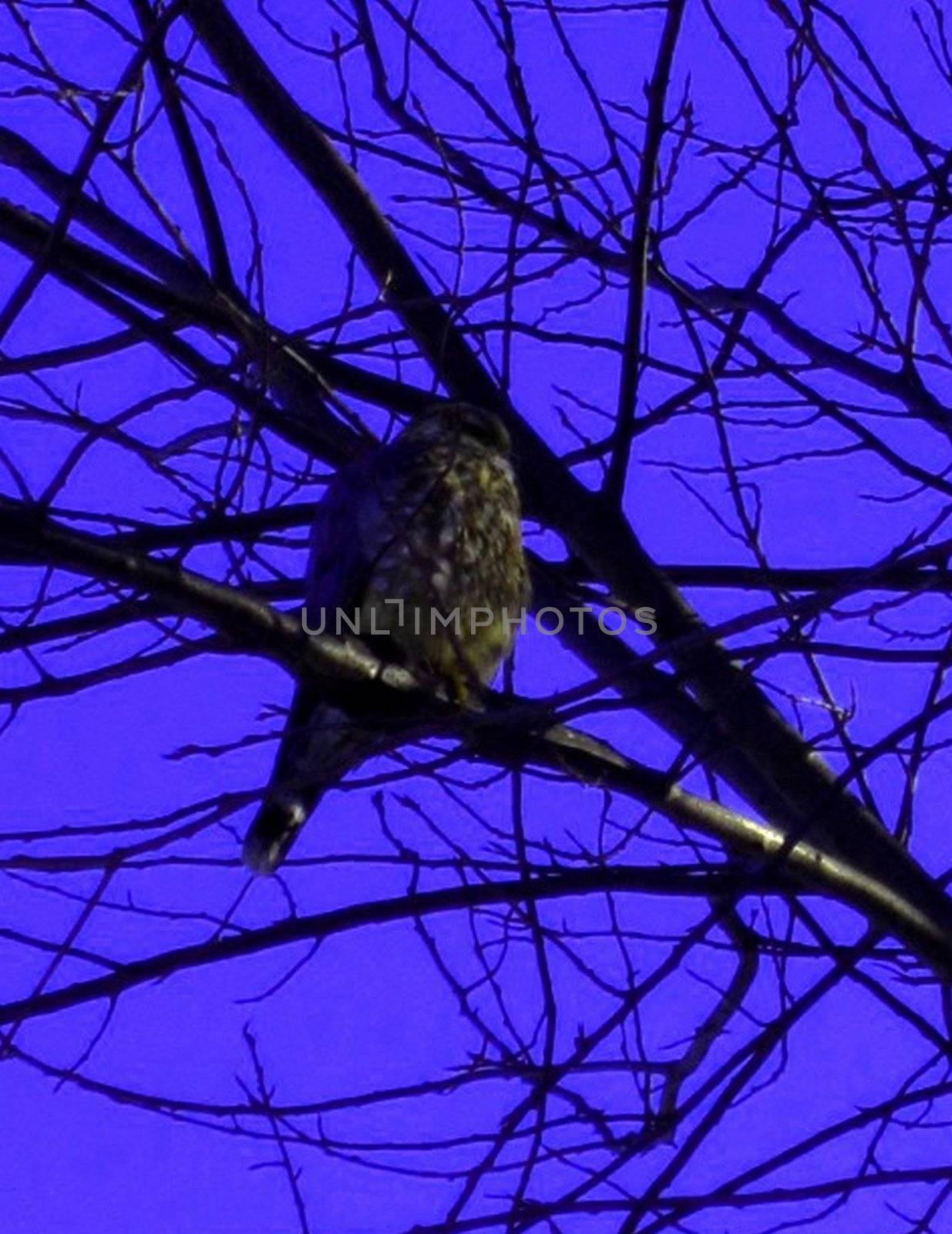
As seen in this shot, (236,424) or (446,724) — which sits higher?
(236,424)

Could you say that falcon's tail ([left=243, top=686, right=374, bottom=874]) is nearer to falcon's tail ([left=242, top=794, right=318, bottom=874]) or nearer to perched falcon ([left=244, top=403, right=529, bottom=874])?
falcon's tail ([left=242, top=794, right=318, bottom=874])

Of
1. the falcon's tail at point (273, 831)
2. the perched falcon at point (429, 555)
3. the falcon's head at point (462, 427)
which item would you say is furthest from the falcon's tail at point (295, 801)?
the falcon's head at point (462, 427)

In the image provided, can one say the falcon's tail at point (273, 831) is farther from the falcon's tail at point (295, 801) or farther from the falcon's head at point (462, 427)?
the falcon's head at point (462, 427)

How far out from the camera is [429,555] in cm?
482

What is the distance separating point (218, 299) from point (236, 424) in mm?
701

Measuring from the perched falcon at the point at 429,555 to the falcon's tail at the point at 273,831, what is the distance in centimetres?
17

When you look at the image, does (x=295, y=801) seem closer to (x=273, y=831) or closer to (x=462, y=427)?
(x=273, y=831)

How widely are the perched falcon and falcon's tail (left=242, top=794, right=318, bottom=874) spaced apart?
174 mm

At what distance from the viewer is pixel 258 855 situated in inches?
168

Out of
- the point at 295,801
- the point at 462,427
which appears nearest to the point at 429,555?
the point at 462,427

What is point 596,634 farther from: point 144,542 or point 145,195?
point 145,195

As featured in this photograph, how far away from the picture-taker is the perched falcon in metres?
4.59

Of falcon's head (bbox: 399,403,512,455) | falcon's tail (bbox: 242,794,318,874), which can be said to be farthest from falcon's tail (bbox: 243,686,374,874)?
falcon's head (bbox: 399,403,512,455)

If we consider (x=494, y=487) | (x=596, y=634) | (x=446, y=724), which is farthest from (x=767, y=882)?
(x=494, y=487)
